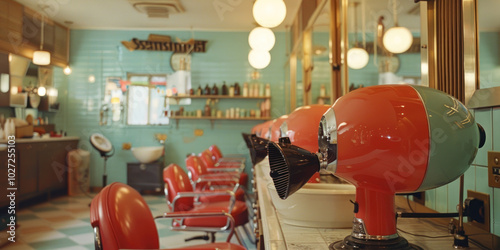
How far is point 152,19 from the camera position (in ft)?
22.8

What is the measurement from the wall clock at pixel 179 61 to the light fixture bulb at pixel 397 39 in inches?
227

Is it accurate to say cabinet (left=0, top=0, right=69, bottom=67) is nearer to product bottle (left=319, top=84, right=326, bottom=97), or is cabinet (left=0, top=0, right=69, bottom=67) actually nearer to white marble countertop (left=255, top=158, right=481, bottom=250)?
product bottle (left=319, top=84, right=326, bottom=97)

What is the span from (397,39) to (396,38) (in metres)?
0.02

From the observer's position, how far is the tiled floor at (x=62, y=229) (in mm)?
3955

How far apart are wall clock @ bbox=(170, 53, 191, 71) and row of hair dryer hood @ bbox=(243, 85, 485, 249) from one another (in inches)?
266

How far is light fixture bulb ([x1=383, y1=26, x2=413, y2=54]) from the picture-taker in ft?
5.40

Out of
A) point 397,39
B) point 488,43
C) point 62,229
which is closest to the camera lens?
point 488,43

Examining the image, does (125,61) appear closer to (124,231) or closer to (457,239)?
(124,231)

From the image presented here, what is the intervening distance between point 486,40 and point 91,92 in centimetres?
739

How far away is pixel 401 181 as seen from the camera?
30.2 inches

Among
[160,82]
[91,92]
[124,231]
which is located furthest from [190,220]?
[91,92]

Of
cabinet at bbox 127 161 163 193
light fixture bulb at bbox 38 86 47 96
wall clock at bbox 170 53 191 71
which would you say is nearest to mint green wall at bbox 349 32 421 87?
cabinet at bbox 127 161 163 193

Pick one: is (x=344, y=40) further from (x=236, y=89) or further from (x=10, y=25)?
(x=10, y=25)

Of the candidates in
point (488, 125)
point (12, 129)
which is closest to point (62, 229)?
point (12, 129)
